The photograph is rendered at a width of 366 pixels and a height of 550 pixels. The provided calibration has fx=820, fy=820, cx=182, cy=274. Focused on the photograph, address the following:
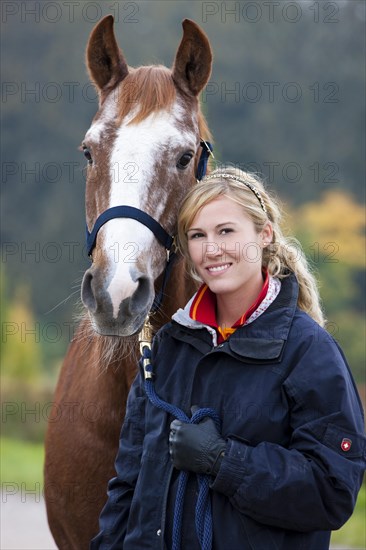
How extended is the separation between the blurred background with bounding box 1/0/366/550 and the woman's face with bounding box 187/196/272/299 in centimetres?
2276

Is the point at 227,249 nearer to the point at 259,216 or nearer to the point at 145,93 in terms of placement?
the point at 259,216

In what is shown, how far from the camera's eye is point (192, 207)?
262 centimetres

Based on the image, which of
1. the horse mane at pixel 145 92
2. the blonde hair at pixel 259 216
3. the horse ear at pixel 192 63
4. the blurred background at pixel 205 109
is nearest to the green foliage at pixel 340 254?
the blurred background at pixel 205 109

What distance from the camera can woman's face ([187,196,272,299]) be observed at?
252 centimetres

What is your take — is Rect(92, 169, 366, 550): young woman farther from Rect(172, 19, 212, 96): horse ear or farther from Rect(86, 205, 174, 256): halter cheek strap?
Rect(172, 19, 212, 96): horse ear

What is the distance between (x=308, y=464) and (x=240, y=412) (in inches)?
10.2

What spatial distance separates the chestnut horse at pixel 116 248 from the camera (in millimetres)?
2709

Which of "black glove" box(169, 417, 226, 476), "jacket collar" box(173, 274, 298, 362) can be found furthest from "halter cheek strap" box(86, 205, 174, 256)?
"black glove" box(169, 417, 226, 476)

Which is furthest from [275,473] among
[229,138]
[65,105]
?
[65,105]

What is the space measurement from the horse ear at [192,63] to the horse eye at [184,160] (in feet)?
1.18

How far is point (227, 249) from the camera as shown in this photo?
2.51m

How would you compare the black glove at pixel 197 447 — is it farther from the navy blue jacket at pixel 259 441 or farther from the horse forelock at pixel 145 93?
the horse forelock at pixel 145 93

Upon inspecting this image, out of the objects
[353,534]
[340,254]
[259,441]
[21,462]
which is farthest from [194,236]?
[340,254]

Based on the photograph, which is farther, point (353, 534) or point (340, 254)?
point (340, 254)
